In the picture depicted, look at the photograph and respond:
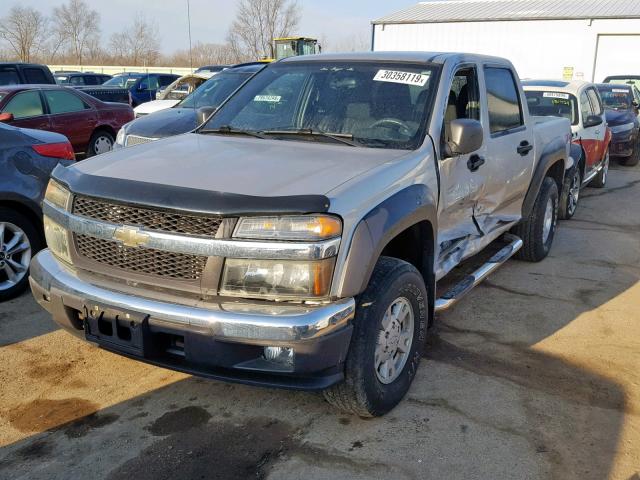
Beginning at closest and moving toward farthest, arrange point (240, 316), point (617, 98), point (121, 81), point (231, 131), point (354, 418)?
point (240, 316), point (354, 418), point (231, 131), point (617, 98), point (121, 81)

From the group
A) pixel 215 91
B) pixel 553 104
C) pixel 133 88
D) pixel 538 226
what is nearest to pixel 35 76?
pixel 215 91

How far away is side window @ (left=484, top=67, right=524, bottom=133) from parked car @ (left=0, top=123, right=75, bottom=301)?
3.61 metres

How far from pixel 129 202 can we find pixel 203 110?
2.11 m

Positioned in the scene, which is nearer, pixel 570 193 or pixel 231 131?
pixel 231 131

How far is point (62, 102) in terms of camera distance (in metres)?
10.9

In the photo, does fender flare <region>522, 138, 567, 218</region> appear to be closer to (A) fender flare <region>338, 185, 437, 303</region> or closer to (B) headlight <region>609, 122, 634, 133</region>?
(A) fender flare <region>338, 185, 437, 303</region>

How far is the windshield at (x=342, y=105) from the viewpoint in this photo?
392 cm

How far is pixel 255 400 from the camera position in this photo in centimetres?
357

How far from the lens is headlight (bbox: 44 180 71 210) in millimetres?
3322

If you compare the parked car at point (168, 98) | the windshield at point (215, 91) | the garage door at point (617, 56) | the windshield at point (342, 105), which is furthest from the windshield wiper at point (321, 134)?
the garage door at point (617, 56)

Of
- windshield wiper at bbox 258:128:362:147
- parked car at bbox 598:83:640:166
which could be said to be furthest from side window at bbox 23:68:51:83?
parked car at bbox 598:83:640:166

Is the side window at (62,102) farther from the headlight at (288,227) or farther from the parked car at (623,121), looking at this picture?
the parked car at (623,121)

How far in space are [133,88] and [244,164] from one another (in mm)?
18460

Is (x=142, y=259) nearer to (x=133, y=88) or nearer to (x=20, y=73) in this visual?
(x=20, y=73)
